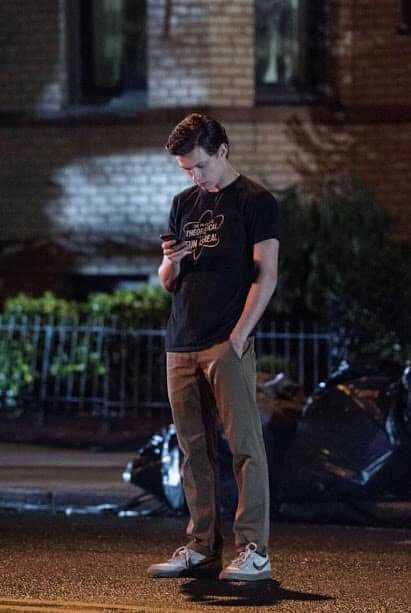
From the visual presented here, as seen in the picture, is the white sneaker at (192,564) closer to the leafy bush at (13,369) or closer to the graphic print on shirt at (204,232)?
the graphic print on shirt at (204,232)

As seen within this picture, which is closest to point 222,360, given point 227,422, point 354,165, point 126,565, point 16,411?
point 227,422

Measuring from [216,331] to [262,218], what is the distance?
0.48m

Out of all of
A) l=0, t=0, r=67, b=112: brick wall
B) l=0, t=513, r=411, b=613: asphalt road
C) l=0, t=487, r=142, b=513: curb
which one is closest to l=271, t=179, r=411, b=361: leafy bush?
l=0, t=0, r=67, b=112: brick wall

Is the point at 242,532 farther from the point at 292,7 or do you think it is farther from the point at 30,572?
the point at 292,7

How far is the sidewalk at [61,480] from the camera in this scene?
903 cm

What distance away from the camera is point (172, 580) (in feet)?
18.9

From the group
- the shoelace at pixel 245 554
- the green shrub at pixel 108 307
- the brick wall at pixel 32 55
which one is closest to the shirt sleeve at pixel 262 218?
the shoelace at pixel 245 554

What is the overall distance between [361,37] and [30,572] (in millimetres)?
8545

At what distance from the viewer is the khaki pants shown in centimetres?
555

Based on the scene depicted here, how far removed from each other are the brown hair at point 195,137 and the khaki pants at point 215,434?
796mm

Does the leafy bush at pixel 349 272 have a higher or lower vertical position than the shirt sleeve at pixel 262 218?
lower

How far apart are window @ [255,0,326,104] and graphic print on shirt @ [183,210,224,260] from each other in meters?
8.18

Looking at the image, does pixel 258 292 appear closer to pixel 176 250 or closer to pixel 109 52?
pixel 176 250

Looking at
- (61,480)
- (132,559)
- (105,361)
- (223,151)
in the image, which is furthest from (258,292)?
(105,361)
